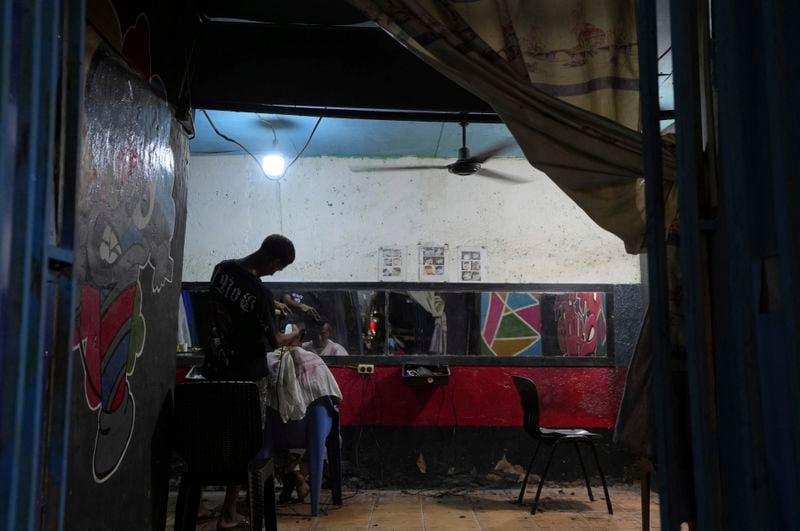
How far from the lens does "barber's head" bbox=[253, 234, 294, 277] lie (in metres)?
3.51

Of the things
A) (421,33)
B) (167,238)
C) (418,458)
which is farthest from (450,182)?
(421,33)

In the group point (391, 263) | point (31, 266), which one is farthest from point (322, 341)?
point (31, 266)

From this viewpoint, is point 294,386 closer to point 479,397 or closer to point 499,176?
point 479,397

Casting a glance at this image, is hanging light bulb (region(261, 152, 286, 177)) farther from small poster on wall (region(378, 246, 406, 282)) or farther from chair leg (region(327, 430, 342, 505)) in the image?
chair leg (region(327, 430, 342, 505))

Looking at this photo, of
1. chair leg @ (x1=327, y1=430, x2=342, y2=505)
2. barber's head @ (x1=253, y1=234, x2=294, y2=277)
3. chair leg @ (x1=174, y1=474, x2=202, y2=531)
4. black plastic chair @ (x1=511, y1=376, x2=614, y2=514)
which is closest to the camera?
chair leg @ (x1=174, y1=474, x2=202, y2=531)

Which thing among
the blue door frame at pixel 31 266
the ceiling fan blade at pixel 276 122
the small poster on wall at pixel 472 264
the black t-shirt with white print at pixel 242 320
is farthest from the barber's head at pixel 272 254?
the small poster on wall at pixel 472 264

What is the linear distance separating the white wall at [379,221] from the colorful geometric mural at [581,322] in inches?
6.8

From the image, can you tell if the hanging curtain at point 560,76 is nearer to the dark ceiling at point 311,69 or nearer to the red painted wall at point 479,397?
the dark ceiling at point 311,69

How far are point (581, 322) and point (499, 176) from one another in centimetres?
142

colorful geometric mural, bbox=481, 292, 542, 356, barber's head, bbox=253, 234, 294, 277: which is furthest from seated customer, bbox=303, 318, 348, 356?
barber's head, bbox=253, 234, 294, 277

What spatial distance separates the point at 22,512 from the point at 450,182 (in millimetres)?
4759

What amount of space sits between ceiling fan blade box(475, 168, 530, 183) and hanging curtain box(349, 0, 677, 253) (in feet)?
10.8

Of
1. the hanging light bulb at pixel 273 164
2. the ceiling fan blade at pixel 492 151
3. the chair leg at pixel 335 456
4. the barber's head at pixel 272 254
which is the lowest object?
the chair leg at pixel 335 456

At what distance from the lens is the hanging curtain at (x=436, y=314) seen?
5.54 metres
